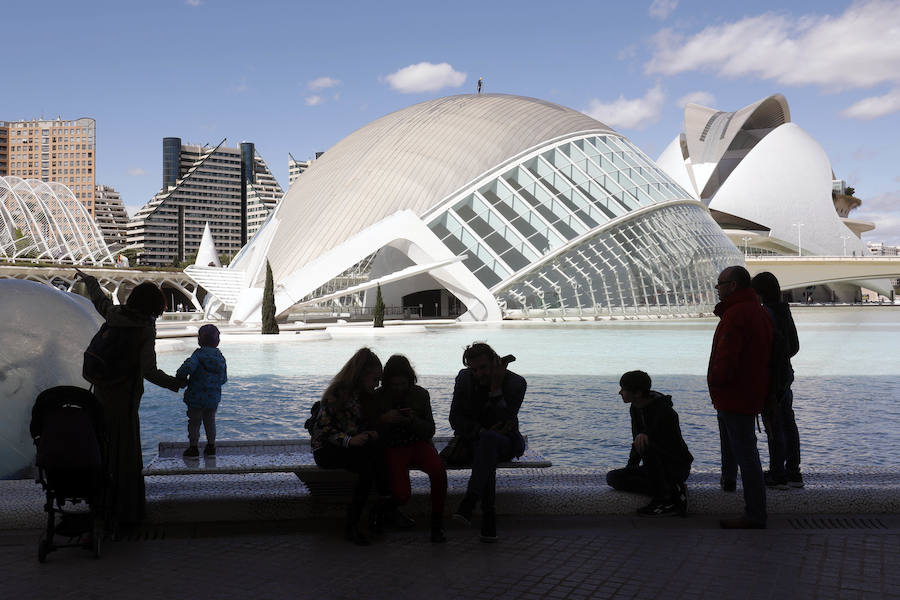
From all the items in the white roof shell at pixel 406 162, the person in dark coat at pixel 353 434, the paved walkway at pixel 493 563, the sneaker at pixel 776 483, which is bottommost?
the paved walkway at pixel 493 563

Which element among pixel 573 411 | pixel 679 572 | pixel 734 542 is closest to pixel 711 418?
pixel 573 411

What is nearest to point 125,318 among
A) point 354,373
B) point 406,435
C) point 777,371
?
point 354,373

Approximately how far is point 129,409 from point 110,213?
578 feet

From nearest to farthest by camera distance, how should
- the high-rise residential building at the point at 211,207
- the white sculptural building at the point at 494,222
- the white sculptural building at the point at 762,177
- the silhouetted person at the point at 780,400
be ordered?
the silhouetted person at the point at 780,400 < the white sculptural building at the point at 494,222 < the white sculptural building at the point at 762,177 < the high-rise residential building at the point at 211,207

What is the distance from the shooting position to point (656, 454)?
4.82 metres

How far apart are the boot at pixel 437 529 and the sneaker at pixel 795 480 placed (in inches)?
88.3

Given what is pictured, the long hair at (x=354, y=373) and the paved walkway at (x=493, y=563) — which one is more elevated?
the long hair at (x=354, y=373)

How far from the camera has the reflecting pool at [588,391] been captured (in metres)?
7.84

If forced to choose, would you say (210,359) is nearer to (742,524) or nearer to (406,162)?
(742,524)

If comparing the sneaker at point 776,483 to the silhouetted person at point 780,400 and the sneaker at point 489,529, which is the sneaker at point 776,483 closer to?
the silhouetted person at point 780,400

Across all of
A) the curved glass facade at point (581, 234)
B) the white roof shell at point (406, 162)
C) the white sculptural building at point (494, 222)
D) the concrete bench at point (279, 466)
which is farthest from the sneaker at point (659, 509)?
the curved glass facade at point (581, 234)

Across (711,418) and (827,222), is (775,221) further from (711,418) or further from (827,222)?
(711,418)

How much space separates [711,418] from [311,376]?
6.89 metres

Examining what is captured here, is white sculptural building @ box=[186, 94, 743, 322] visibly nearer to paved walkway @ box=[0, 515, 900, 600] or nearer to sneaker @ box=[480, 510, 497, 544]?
paved walkway @ box=[0, 515, 900, 600]
